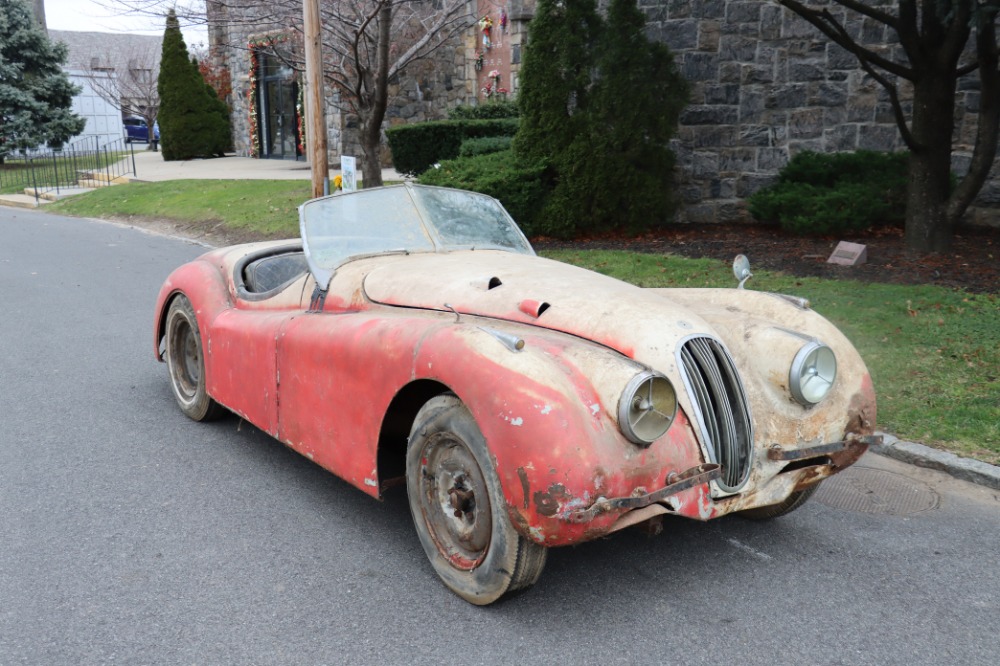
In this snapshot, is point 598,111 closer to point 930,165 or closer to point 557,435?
point 930,165

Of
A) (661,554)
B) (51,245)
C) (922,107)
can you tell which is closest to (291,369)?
(661,554)

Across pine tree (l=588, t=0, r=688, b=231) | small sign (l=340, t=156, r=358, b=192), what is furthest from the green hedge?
small sign (l=340, t=156, r=358, b=192)

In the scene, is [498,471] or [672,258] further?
[672,258]

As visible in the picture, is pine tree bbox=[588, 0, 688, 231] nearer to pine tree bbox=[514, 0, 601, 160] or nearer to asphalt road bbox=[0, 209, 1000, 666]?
pine tree bbox=[514, 0, 601, 160]

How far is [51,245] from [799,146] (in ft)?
38.2

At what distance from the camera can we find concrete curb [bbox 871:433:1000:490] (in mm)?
4574

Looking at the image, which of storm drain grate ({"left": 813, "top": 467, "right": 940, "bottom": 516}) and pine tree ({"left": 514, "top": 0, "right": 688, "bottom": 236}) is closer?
storm drain grate ({"left": 813, "top": 467, "right": 940, "bottom": 516})

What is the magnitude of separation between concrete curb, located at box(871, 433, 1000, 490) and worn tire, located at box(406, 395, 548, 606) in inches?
88.8

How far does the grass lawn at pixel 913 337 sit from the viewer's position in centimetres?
523

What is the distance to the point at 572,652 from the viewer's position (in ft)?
9.91

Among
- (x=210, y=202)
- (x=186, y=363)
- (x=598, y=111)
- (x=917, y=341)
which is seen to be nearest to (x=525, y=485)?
(x=186, y=363)

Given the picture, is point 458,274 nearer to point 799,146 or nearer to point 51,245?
point 799,146

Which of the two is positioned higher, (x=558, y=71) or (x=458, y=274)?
(x=558, y=71)

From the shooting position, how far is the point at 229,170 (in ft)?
79.7
